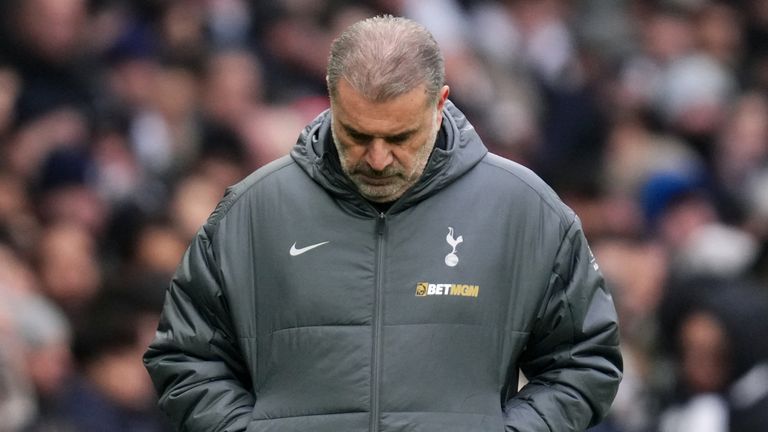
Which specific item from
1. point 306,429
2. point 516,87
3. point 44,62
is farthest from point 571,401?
point 516,87

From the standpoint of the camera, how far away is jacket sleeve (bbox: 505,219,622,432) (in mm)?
4633

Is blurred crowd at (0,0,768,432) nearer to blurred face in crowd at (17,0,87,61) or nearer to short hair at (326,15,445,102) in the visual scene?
blurred face in crowd at (17,0,87,61)

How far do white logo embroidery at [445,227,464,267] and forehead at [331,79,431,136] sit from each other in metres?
0.29

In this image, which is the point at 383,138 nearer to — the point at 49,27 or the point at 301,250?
the point at 301,250

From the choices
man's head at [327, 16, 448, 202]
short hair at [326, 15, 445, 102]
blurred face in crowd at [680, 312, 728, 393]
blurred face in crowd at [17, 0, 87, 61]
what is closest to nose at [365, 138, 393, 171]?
man's head at [327, 16, 448, 202]

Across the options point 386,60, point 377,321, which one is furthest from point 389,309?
point 386,60

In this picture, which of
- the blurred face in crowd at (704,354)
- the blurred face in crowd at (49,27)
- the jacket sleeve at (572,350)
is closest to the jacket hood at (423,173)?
the jacket sleeve at (572,350)

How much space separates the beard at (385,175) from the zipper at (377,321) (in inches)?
2.7

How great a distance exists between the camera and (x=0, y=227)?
8.69m

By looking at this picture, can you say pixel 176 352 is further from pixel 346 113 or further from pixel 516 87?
pixel 516 87

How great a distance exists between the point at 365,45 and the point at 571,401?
97 centimetres

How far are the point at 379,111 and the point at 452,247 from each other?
0.39 meters

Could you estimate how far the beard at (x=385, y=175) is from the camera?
4508 mm

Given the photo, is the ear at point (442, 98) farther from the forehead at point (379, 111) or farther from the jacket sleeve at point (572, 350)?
the jacket sleeve at point (572, 350)
